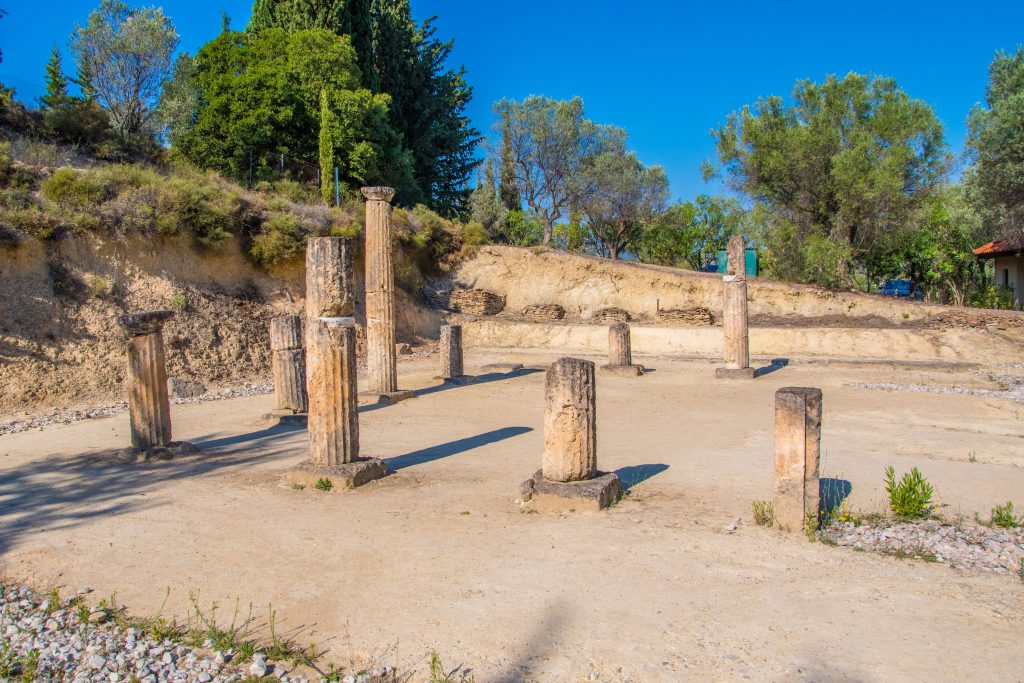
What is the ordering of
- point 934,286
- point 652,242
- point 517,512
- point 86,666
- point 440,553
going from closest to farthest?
point 86,666 → point 440,553 → point 517,512 → point 934,286 → point 652,242

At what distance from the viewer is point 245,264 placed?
20.9 metres

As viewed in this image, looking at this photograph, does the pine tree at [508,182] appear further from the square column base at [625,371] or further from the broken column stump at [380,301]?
the broken column stump at [380,301]

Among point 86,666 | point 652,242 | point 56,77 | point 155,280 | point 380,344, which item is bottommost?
point 86,666

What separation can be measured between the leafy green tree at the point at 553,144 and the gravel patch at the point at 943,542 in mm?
34748

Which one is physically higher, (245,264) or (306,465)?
(245,264)

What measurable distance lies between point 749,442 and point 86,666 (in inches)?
335

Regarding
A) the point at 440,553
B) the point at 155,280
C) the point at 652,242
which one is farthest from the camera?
the point at 652,242

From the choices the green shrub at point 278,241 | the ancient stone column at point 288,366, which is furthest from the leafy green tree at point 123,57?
the ancient stone column at point 288,366

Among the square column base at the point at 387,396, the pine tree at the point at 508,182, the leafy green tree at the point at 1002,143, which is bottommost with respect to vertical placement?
the square column base at the point at 387,396

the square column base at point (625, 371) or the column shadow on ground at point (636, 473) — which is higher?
the square column base at point (625, 371)

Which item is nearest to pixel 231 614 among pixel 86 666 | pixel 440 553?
pixel 86 666

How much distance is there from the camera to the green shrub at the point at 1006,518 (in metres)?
6.16

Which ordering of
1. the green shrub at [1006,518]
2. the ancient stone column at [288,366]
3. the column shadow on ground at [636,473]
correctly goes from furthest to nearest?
the ancient stone column at [288,366] → the column shadow on ground at [636,473] → the green shrub at [1006,518]

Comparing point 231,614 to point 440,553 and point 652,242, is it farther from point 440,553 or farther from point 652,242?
point 652,242
